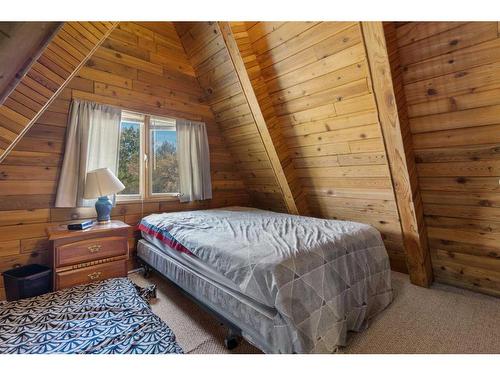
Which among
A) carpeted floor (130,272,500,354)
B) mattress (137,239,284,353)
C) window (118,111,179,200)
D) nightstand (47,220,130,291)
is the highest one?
window (118,111,179,200)

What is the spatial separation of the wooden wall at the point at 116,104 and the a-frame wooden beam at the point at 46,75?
2.36 ft

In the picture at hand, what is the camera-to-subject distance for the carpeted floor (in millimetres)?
1572

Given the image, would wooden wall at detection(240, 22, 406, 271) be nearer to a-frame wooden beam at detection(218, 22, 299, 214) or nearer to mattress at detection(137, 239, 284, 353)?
a-frame wooden beam at detection(218, 22, 299, 214)

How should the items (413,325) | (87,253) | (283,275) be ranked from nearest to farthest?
(283,275) < (413,325) < (87,253)

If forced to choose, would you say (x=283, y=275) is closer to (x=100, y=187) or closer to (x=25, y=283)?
(x=100, y=187)

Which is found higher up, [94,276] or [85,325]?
[94,276]

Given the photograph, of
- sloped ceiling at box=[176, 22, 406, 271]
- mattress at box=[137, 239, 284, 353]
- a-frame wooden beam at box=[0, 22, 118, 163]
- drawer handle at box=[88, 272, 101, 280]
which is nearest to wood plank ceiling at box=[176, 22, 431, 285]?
sloped ceiling at box=[176, 22, 406, 271]

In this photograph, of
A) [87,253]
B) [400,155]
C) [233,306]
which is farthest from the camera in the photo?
[87,253]

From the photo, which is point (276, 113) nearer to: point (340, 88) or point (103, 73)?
point (340, 88)

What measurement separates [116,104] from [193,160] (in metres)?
1.06

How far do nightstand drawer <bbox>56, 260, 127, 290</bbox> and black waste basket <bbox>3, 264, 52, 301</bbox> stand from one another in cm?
20

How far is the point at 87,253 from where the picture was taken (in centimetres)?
208

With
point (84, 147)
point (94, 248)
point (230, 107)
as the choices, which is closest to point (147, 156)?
point (84, 147)

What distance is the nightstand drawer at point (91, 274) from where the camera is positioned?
1.96 m
